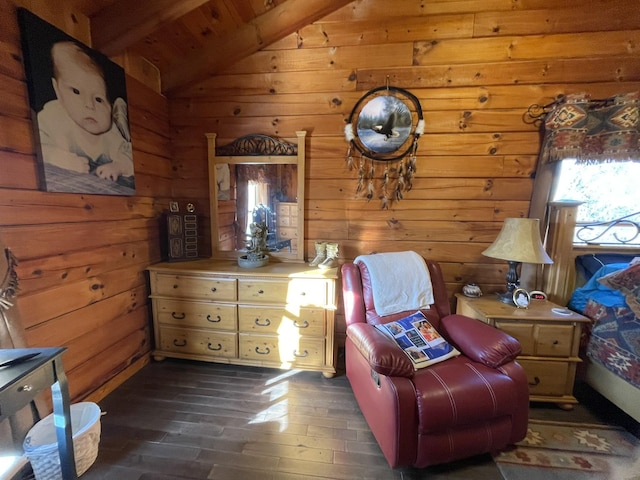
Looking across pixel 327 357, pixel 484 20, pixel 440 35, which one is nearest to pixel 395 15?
pixel 440 35

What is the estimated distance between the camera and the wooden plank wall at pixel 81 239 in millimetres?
1278

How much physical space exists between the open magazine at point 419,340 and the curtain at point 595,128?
1.53 meters

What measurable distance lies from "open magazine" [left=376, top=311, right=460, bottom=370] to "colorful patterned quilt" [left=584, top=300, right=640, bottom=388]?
94 cm

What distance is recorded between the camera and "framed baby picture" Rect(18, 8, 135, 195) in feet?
4.41

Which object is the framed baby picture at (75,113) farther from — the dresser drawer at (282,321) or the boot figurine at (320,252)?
the boot figurine at (320,252)

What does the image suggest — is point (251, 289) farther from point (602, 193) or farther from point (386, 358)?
point (602, 193)

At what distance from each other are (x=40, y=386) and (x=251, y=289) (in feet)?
3.80

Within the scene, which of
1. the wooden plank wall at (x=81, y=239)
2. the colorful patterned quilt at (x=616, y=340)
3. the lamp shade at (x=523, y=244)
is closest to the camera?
the wooden plank wall at (x=81, y=239)

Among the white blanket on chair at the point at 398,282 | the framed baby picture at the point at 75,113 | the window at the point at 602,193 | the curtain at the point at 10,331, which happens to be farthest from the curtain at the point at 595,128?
the curtain at the point at 10,331

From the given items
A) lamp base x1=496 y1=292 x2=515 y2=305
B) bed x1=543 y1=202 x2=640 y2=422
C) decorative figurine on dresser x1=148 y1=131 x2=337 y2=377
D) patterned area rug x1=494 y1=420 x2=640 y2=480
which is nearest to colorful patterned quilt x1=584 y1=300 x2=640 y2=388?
bed x1=543 y1=202 x2=640 y2=422

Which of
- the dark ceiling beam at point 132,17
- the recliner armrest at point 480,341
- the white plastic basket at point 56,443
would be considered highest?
the dark ceiling beam at point 132,17

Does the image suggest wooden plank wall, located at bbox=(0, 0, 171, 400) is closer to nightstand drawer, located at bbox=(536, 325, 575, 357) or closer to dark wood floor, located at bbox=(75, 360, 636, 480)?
dark wood floor, located at bbox=(75, 360, 636, 480)

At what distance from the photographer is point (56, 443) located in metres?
1.24

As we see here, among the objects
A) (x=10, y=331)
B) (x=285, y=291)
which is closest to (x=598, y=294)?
(x=285, y=291)
